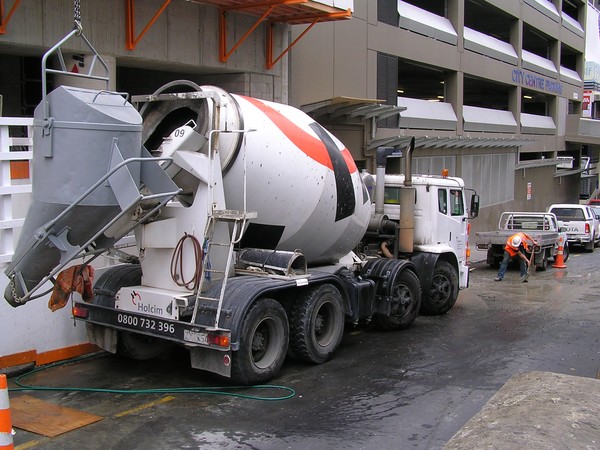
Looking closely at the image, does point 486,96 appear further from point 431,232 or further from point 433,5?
point 431,232

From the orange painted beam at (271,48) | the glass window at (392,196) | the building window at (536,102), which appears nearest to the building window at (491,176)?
the building window at (536,102)

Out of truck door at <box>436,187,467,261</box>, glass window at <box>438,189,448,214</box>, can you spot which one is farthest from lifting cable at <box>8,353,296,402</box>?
glass window at <box>438,189,448,214</box>

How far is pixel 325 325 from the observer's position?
9398 mm

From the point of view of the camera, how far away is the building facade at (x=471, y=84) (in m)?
19.2

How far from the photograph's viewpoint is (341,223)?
10047mm

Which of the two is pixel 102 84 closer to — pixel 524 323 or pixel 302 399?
pixel 302 399

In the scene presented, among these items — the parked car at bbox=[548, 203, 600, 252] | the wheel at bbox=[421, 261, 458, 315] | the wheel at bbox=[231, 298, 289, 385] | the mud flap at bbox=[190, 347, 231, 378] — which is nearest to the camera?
the mud flap at bbox=[190, 347, 231, 378]

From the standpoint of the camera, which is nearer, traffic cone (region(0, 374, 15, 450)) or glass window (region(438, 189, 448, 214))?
traffic cone (region(0, 374, 15, 450))

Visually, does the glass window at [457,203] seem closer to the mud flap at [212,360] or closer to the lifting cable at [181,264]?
the lifting cable at [181,264]

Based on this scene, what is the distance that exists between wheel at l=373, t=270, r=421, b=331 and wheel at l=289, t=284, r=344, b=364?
1.86m

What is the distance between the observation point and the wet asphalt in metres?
6.50

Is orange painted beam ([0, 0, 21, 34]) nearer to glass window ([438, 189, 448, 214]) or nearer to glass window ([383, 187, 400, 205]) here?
glass window ([383, 187, 400, 205])

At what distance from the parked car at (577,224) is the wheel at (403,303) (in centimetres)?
1622

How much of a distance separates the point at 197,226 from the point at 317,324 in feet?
7.57
